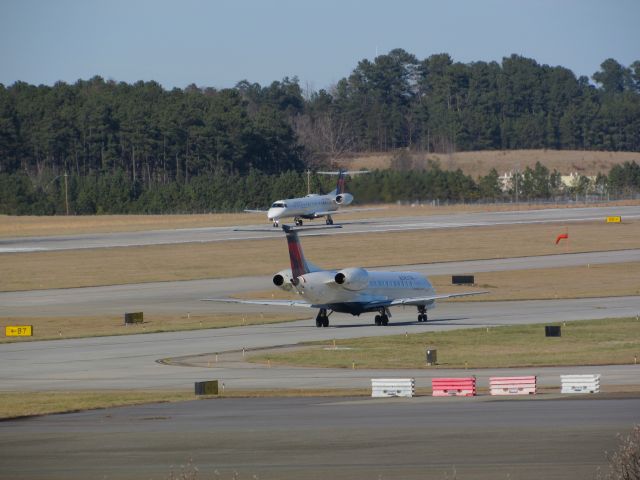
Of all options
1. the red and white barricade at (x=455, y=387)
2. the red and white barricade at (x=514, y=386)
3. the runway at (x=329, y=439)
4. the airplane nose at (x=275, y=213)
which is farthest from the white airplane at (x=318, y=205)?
the runway at (x=329, y=439)

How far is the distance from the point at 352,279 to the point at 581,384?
83.8 ft

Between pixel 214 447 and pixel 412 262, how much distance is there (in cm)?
7829

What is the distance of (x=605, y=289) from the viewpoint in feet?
283

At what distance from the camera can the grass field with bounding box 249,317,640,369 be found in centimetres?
5253

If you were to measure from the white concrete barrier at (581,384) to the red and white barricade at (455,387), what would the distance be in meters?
3.13

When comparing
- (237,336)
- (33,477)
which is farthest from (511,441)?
(237,336)

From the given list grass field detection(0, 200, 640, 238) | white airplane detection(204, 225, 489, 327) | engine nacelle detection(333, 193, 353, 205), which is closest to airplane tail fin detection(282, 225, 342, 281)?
white airplane detection(204, 225, 489, 327)

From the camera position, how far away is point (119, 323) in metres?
72.7

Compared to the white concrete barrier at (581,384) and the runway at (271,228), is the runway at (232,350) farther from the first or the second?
the runway at (271,228)

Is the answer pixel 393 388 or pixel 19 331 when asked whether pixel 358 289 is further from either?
pixel 393 388

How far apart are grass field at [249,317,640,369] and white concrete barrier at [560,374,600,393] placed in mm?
9961

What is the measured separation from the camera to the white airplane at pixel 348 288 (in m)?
64.2

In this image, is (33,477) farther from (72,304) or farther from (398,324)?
(72,304)

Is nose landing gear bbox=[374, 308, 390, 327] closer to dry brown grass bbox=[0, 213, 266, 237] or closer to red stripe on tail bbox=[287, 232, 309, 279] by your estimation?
red stripe on tail bbox=[287, 232, 309, 279]
